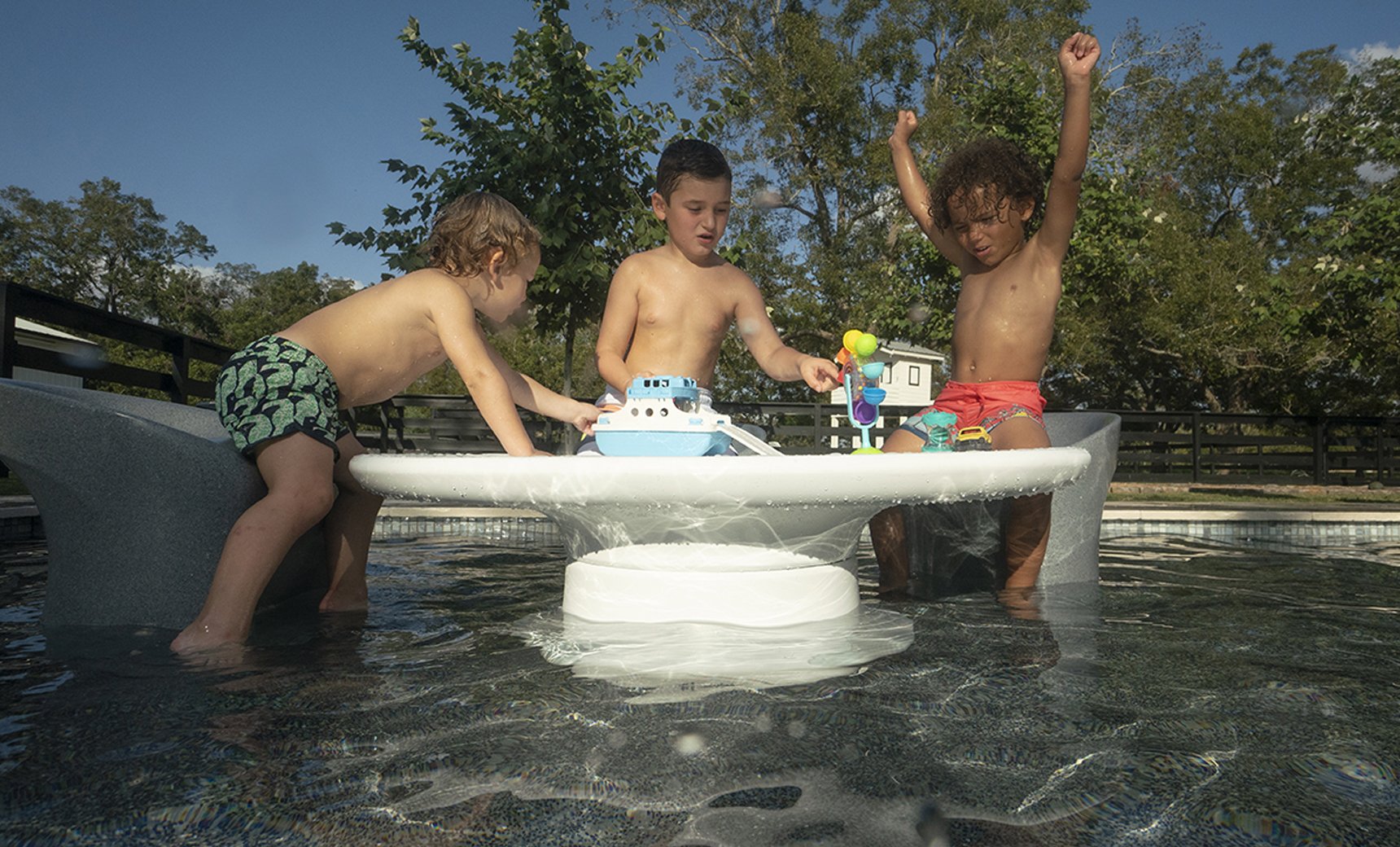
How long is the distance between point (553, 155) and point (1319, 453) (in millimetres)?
13408

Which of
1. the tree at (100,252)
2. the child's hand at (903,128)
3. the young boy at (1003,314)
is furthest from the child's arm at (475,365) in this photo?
the tree at (100,252)

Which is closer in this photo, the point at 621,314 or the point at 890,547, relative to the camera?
the point at 621,314

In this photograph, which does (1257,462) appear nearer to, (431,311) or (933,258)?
(933,258)

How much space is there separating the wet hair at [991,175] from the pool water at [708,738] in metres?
1.45

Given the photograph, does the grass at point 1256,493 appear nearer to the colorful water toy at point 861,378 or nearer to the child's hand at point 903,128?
the child's hand at point 903,128

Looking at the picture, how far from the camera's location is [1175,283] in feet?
60.6

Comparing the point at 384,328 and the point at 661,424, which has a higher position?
the point at 384,328

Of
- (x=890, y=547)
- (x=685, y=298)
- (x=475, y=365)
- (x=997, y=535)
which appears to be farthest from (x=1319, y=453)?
(x=475, y=365)

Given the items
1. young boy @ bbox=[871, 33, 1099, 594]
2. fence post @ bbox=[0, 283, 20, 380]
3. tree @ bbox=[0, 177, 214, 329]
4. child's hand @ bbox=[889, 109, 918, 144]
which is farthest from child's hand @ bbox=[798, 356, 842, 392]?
tree @ bbox=[0, 177, 214, 329]

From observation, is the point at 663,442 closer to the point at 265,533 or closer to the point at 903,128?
the point at 265,533

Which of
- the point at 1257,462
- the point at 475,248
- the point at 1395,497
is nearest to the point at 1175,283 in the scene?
the point at 1257,462

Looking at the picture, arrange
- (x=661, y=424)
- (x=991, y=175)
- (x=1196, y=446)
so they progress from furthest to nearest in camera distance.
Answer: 1. (x=1196, y=446)
2. (x=991, y=175)
3. (x=661, y=424)

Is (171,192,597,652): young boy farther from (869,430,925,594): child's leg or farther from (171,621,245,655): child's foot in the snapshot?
(869,430,925,594): child's leg

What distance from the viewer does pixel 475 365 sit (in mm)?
2350
